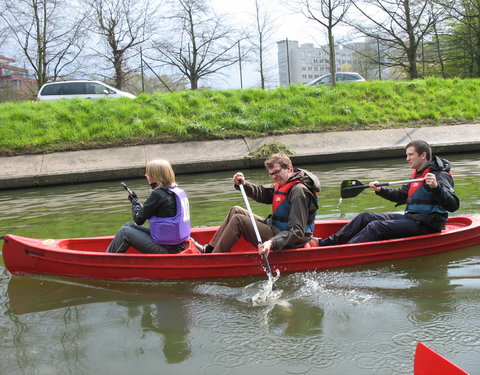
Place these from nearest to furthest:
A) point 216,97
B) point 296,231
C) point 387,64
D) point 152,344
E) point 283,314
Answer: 1. point 152,344
2. point 283,314
3. point 296,231
4. point 216,97
5. point 387,64

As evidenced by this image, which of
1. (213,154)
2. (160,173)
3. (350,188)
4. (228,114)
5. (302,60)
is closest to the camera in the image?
(160,173)

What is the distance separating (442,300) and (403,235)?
1.20 m

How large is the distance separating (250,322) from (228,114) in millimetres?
11712

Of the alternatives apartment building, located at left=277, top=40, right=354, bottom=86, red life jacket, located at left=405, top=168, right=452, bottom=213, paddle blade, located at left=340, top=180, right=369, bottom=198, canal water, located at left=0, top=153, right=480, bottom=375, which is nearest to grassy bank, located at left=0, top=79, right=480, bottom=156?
apartment building, located at left=277, top=40, right=354, bottom=86

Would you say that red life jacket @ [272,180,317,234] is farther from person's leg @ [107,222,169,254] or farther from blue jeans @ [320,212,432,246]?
person's leg @ [107,222,169,254]

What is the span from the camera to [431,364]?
97.6 inches

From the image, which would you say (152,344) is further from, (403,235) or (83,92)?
(83,92)

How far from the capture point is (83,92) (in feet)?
56.0

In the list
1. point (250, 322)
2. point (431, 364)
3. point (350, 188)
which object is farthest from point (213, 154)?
point (431, 364)

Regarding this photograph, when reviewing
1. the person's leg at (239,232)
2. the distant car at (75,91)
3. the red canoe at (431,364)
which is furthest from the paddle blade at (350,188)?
the distant car at (75,91)

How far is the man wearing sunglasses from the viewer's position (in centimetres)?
481

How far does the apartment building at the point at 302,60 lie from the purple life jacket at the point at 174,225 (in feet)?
49.5

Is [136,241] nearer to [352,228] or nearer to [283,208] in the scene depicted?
[283,208]

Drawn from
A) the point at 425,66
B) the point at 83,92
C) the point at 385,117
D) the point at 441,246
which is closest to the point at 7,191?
the point at 83,92
